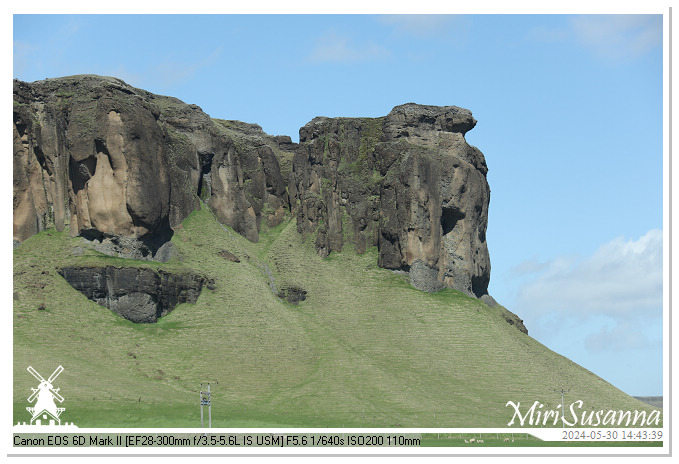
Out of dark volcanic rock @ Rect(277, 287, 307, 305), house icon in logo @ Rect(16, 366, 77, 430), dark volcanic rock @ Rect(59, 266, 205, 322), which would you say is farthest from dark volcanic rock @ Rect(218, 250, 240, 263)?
house icon in logo @ Rect(16, 366, 77, 430)

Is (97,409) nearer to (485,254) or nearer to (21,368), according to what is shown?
(21,368)

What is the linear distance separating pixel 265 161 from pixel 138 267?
46.5m

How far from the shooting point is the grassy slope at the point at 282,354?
368 ft

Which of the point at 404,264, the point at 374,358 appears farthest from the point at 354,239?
the point at 374,358

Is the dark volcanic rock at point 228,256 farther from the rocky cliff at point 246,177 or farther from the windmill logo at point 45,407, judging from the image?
the windmill logo at point 45,407

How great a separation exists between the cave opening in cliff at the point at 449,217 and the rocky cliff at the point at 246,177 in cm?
26

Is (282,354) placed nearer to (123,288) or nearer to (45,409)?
(123,288)

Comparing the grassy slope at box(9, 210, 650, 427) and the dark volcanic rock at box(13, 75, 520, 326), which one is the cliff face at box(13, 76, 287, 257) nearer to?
the dark volcanic rock at box(13, 75, 520, 326)

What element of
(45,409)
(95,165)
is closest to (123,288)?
(95,165)

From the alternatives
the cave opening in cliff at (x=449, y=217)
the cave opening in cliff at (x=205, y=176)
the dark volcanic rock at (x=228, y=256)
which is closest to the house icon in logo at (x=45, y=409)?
the dark volcanic rock at (x=228, y=256)

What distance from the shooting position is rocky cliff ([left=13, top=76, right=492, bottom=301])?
142 m

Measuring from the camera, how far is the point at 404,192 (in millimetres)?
157875

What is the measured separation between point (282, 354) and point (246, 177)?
50807mm
